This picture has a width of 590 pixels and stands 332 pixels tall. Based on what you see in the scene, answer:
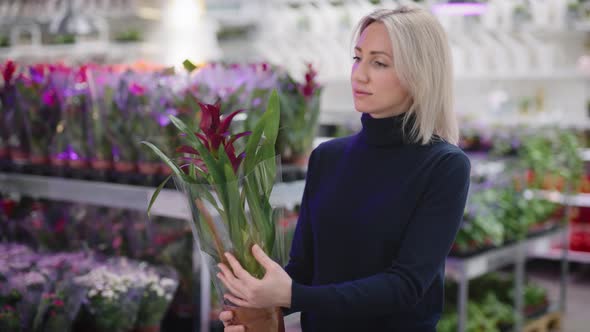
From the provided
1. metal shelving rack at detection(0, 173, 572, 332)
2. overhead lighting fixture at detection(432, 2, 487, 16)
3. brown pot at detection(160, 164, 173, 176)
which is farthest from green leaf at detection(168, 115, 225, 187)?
overhead lighting fixture at detection(432, 2, 487, 16)

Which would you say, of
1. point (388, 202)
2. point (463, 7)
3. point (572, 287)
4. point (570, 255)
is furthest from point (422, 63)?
point (570, 255)

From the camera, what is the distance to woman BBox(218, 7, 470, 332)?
119 cm

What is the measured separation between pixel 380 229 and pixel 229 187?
0.98 feet

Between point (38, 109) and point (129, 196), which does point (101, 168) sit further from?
point (38, 109)

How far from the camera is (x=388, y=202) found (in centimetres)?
129

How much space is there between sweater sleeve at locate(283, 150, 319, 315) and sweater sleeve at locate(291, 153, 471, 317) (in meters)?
0.25

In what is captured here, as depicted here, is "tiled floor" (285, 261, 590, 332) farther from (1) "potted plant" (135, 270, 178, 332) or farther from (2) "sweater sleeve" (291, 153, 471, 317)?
(2) "sweater sleeve" (291, 153, 471, 317)

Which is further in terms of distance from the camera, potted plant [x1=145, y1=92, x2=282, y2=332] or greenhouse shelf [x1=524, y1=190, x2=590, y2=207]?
greenhouse shelf [x1=524, y1=190, x2=590, y2=207]

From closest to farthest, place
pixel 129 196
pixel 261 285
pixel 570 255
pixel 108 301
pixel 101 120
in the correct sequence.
→ pixel 261 285, pixel 108 301, pixel 129 196, pixel 101 120, pixel 570 255

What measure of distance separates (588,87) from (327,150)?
595 cm

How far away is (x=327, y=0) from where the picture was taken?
7.80 metres

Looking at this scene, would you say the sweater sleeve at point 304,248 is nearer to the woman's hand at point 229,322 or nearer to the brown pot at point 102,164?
the woman's hand at point 229,322

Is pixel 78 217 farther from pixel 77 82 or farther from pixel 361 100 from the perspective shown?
pixel 361 100

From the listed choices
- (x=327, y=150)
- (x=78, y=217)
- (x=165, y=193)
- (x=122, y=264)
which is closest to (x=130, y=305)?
(x=122, y=264)
